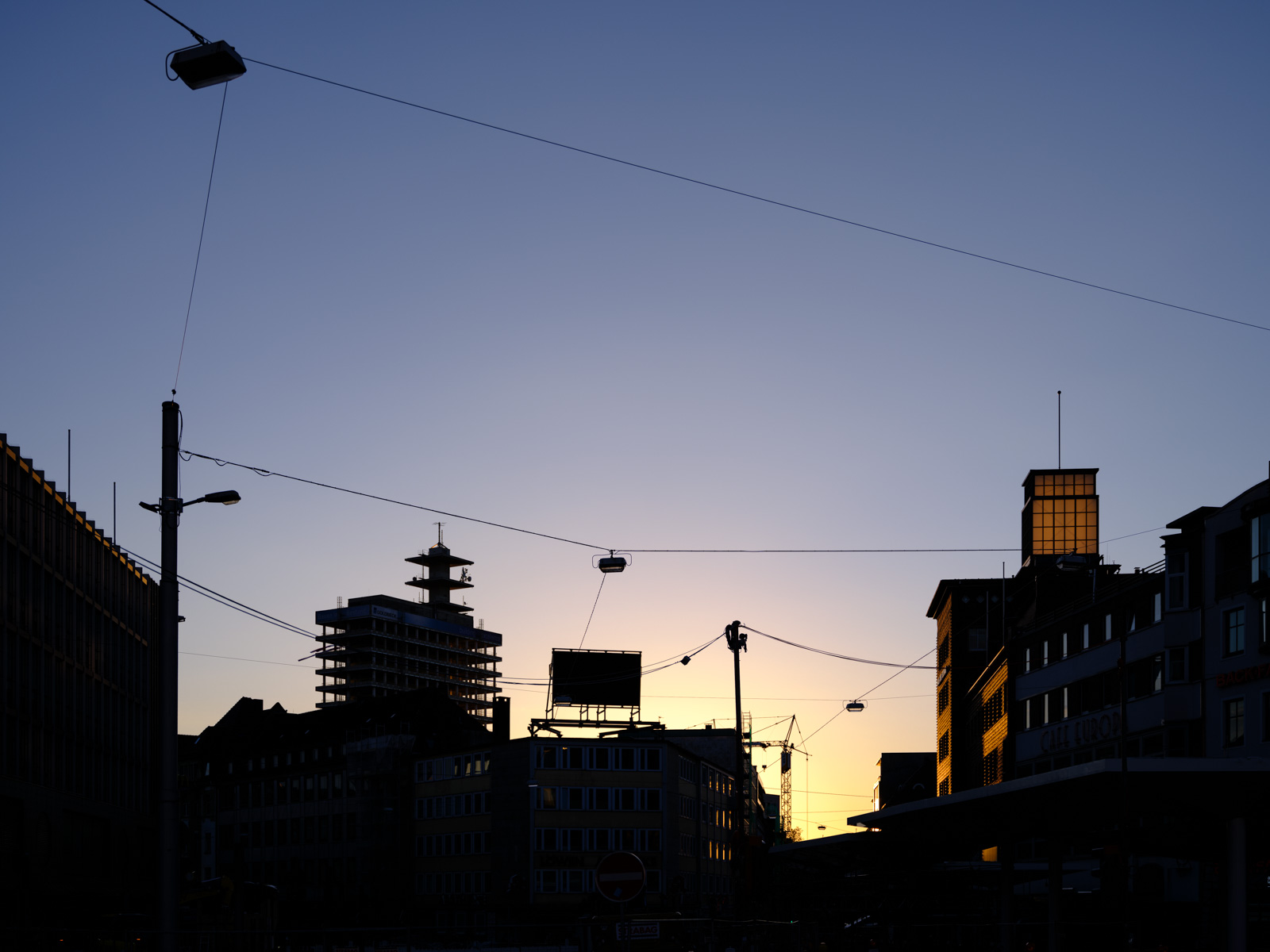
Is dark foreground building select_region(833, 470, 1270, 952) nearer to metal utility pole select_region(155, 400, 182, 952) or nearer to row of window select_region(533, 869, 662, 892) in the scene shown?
metal utility pole select_region(155, 400, 182, 952)

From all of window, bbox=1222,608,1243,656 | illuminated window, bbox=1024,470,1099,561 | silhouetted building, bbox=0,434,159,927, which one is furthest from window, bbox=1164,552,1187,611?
illuminated window, bbox=1024,470,1099,561

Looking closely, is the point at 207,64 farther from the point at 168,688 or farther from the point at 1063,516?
the point at 1063,516

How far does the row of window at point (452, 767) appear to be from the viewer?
109875 millimetres

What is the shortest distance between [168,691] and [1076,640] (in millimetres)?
59280

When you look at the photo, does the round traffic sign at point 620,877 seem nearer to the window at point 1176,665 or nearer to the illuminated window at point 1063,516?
the window at point 1176,665

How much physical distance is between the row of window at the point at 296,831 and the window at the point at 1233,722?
8802 centimetres

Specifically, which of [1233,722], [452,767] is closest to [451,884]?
[452,767]

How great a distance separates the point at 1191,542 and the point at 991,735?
3453cm

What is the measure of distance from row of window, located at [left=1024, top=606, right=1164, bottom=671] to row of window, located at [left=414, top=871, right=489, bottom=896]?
47.2 meters

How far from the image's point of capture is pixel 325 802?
132125 mm

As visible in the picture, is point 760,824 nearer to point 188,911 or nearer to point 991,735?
point 991,735

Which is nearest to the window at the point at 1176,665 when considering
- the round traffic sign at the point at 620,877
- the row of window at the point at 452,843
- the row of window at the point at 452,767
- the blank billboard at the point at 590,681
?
the blank billboard at the point at 590,681

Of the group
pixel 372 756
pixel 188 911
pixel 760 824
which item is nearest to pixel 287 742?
pixel 372 756

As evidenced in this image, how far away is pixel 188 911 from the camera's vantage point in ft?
174
